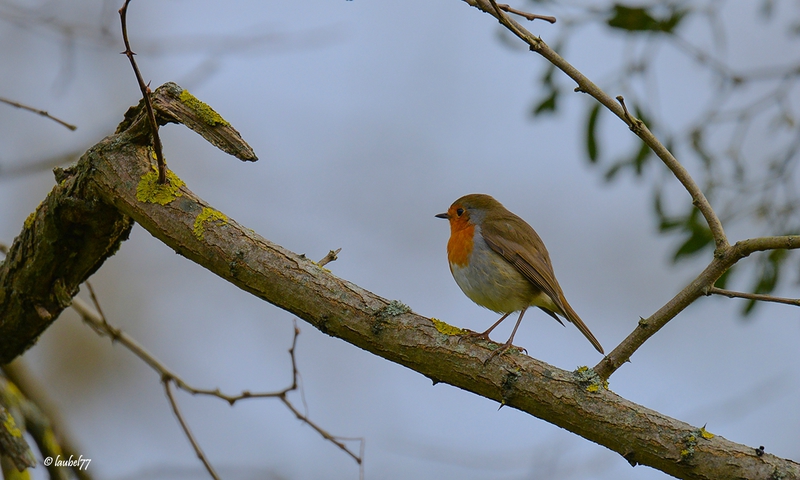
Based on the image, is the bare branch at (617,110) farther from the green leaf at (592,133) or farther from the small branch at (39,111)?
the green leaf at (592,133)

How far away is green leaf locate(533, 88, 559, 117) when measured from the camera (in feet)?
15.3

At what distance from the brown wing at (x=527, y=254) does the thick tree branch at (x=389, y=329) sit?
1201 mm

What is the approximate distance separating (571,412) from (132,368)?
6398 millimetres

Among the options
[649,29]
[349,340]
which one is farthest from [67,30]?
[649,29]

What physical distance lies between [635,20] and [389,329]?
284 centimetres

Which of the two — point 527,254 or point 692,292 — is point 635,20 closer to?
point 527,254

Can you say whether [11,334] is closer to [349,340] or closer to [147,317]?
[349,340]

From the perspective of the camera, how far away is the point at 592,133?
451 cm

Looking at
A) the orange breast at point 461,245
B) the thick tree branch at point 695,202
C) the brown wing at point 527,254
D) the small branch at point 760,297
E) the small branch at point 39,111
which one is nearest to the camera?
the small branch at point 760,297

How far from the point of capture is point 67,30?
14.2 ft

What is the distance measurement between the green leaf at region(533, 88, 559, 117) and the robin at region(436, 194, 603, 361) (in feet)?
3.09

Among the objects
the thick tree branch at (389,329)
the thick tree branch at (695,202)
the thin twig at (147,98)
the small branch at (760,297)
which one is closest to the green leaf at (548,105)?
the thick tree branch at (695,202)

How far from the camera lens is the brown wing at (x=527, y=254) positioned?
11.9 feet

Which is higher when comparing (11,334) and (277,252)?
(277,252)
